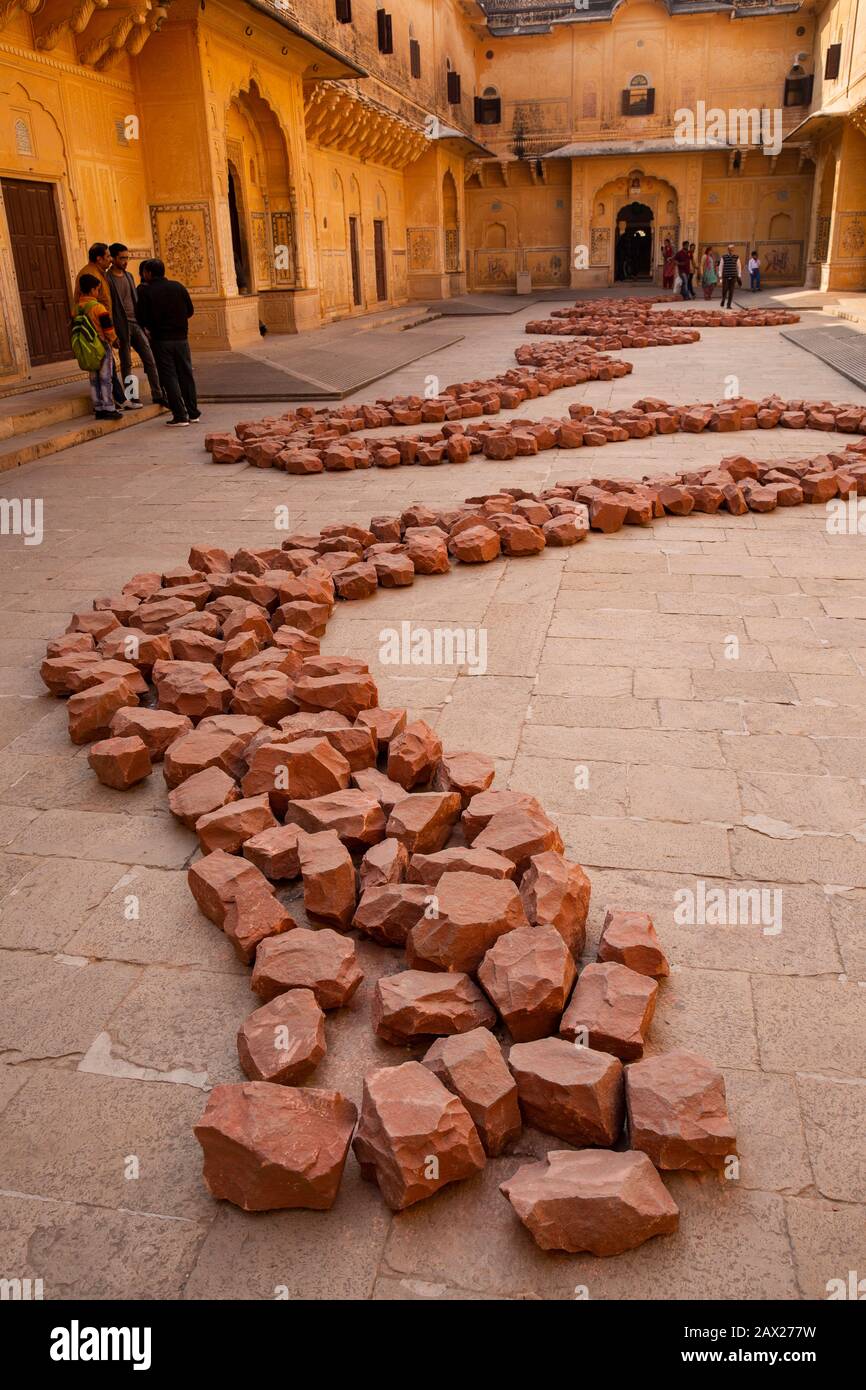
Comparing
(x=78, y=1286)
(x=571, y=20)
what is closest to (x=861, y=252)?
(x=571, y=20)

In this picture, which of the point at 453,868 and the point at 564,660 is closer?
the point at 453,868

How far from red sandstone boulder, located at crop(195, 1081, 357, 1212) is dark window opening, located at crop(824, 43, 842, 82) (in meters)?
29.8

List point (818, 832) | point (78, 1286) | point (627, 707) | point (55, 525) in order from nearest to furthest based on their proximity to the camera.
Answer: point (78, 1286) < point (818, 832) < point (627, 707) < point (55, 525)

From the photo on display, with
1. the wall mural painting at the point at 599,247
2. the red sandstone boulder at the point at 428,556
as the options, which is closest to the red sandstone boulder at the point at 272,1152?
the red sandstone boulder at the point at 428,556

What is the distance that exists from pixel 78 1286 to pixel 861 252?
27530 millimetres

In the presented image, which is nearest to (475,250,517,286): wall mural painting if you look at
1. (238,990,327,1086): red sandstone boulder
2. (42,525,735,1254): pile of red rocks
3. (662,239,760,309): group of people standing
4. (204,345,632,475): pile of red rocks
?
(662,239,760,309): group of people standing

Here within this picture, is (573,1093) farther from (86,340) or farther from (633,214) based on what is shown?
(633,214)

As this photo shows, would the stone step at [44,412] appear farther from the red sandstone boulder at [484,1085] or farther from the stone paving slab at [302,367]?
the red sandstone boulder at [484,1085]

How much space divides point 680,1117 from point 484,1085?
34 centimetres

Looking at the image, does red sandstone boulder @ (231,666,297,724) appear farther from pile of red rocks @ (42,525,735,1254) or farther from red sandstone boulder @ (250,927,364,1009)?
red sandstone boulder @ (250,927,364,1009)

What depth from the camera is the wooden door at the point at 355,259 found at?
22078mm

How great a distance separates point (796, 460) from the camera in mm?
6848

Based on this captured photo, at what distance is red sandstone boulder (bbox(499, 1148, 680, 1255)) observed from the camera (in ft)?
5.15

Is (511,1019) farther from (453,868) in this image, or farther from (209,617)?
(209,617)
